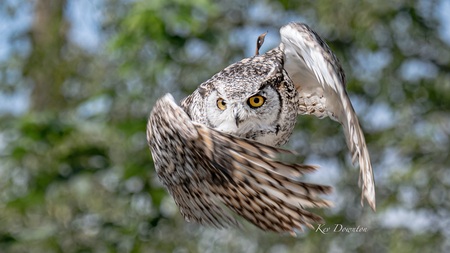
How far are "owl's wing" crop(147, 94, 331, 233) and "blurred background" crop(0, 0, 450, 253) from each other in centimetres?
282

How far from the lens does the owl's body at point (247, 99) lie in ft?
6.71

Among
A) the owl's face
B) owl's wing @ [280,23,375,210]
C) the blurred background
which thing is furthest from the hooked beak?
the blurred background

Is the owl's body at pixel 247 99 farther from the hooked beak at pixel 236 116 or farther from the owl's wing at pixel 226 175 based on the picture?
the owl's wing at pixel 226 175

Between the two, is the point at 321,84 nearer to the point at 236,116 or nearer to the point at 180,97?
the point at 236,116

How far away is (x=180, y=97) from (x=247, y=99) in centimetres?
334

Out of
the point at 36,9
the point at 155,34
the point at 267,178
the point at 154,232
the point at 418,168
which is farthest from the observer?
the point at 36,9

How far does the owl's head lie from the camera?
204 cm

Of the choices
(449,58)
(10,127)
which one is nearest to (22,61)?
(10,127)

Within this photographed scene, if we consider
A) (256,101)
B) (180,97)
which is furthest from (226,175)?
(180,97)

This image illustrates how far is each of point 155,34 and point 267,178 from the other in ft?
9.76

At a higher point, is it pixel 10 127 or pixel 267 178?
pixel 267 178

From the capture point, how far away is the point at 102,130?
4.95 m

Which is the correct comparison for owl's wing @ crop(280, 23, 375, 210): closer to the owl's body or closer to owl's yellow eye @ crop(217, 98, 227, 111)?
the owl's body

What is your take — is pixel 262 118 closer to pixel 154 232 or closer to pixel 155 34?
pixel 155 34
